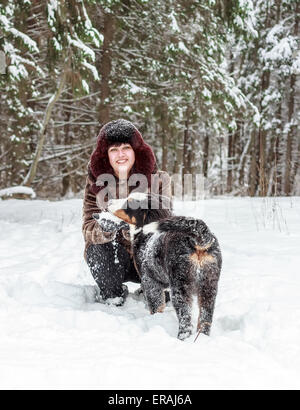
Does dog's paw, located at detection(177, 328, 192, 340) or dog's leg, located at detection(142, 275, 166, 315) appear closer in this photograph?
dog's paw, located at detection(177, 328, 192, 340)

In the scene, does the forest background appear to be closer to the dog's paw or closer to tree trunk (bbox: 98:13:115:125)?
tree trunk (bbox: 98:13:115:125)

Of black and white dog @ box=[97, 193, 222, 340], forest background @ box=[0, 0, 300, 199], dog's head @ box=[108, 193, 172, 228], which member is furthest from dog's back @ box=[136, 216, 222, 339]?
forest background @ box=[0, 0, 300, 199]

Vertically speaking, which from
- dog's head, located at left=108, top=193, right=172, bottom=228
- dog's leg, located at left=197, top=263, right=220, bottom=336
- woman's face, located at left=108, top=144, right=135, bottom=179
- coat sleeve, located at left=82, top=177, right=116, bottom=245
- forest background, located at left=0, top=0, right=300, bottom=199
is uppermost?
forest background, located at left=0, top=0, right=300, bottom=199

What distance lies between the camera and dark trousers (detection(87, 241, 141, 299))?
2814mm

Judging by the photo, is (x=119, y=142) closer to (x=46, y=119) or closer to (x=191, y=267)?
(x=191, y=267)

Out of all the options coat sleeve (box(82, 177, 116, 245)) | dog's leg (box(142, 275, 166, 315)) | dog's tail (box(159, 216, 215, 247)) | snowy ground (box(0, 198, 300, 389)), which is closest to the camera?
snowy ground (box(0, 198, 300, 389))

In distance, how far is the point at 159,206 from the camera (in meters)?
2.45

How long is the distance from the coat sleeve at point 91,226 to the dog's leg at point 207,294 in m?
0.95

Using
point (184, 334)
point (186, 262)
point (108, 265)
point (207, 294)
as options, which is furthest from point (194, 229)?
point (108, 265)

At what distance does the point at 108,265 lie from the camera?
282 centimetres

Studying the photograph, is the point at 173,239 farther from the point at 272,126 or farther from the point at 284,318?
the point at 272,126

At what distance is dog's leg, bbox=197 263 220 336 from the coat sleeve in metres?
0.95
